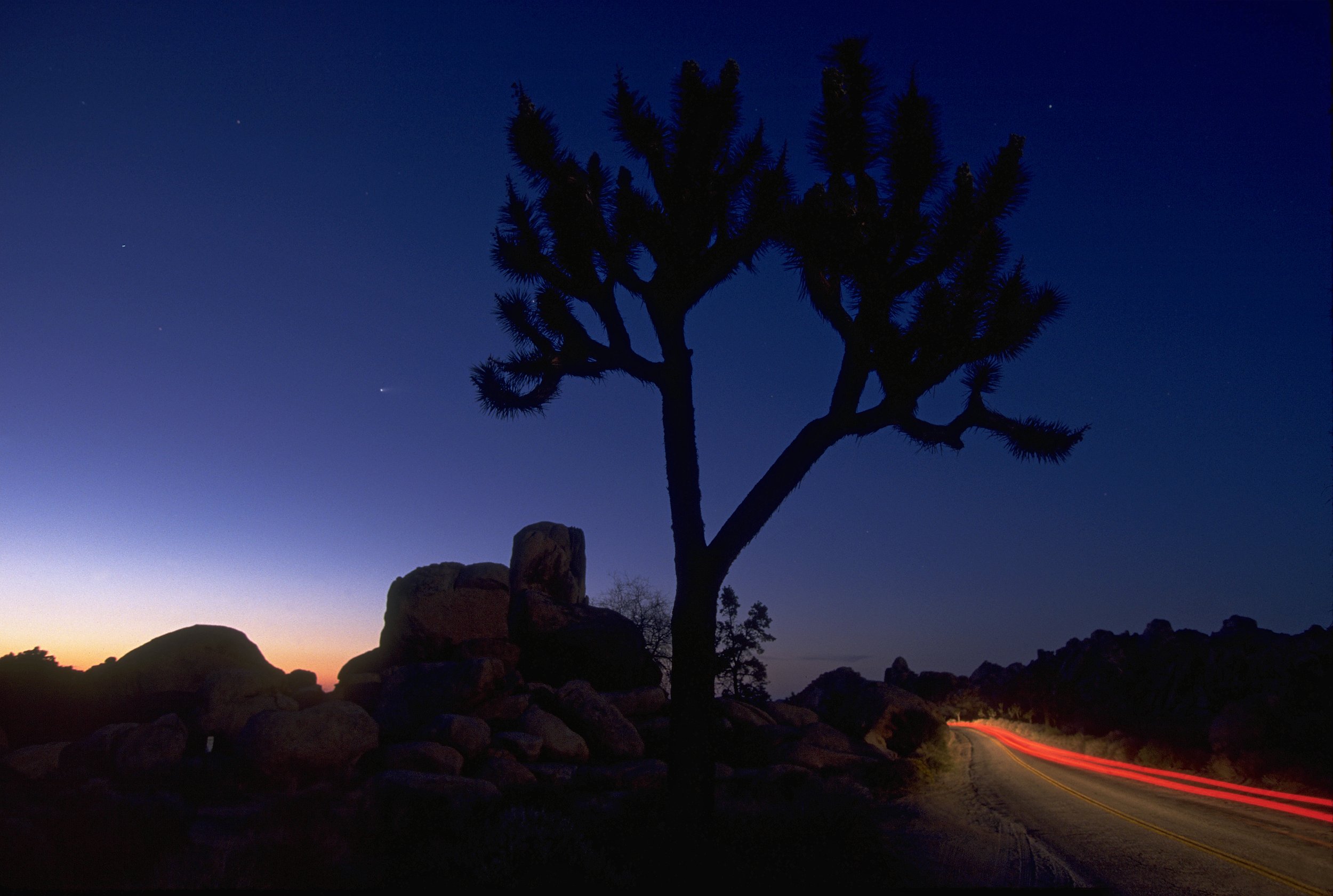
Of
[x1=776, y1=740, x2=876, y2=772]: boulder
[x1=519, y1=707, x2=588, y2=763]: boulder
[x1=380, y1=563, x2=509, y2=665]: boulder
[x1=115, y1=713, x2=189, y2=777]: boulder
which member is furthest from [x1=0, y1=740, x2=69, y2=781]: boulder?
[x1=776, y1=740, x2=876, y2=772]: boulder

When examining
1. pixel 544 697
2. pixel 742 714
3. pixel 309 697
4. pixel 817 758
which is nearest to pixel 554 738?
pixel 544 697

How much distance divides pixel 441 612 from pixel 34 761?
7294 mm

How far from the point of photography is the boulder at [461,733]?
432 inches

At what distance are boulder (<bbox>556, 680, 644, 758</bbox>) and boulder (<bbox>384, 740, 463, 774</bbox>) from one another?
2759mm

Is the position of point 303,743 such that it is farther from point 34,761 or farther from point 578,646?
point 578,646

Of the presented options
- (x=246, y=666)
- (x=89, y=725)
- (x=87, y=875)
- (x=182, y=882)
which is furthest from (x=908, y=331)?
(x=89, y=725)

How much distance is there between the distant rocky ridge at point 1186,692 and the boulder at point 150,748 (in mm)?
22065

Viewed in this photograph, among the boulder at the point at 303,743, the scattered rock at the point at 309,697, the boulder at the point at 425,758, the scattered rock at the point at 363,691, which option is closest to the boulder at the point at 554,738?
the boulder at the point at 425,758

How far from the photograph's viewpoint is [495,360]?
9.82 m

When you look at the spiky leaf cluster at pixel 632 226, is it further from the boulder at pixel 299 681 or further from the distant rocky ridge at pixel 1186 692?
the distant rocky ridge at pixel 1186 692

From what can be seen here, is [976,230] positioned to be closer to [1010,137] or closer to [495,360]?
[1010,137]

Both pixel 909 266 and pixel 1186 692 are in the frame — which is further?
pixel 1186 692

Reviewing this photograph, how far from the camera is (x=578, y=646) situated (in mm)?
16297

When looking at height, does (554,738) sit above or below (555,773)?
above
